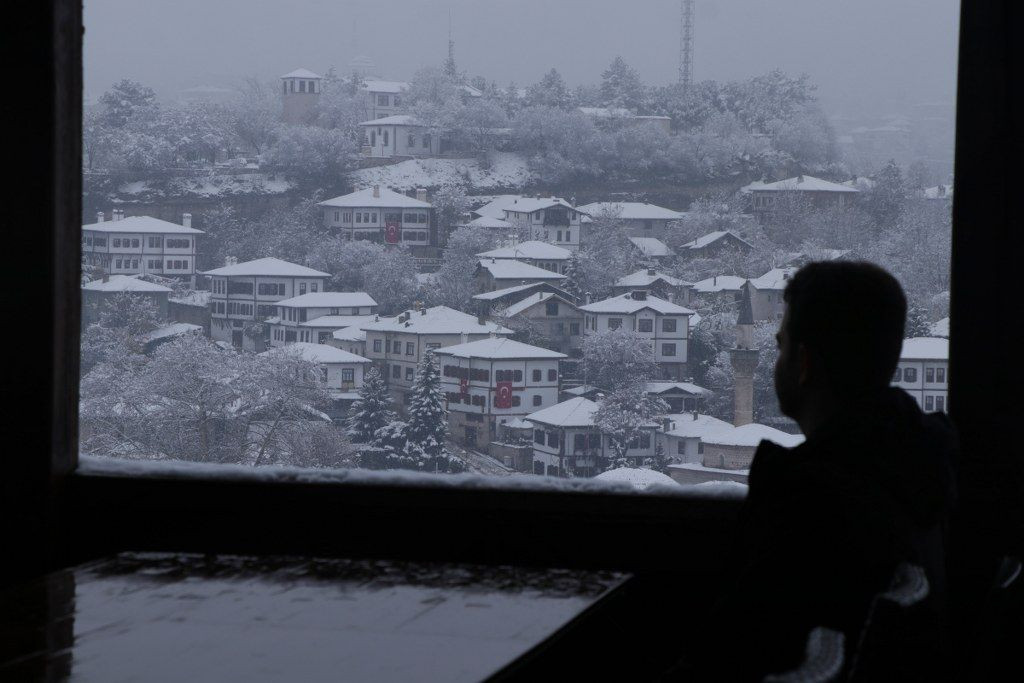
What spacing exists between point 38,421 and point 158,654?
156cm

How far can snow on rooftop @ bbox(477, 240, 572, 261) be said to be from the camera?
318cm

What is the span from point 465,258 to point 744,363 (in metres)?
0.82

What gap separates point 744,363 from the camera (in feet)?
9.91

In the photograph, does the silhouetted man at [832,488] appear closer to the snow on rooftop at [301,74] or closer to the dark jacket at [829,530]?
the dark jacket at [829,530]

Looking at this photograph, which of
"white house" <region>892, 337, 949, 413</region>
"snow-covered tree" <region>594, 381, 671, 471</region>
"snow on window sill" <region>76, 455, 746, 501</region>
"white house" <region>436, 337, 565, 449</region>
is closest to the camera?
"white house" <region>892, 337, 949, 413</region>

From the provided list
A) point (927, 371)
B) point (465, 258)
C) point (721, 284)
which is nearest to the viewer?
point (927, 371)

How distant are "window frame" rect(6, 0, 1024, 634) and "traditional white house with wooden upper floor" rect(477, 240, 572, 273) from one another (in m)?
0.65

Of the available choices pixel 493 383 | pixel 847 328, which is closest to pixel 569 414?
pixel 493 383

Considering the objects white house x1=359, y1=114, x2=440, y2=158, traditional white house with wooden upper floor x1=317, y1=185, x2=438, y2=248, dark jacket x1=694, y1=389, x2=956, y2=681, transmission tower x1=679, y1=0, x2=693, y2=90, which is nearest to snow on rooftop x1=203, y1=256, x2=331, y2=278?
traditional white house with wooden upper floor x1=317, y1=185, x2=438, y2=248

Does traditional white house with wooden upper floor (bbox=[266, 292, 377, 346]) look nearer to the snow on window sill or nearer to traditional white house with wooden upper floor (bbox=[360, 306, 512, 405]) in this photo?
traditional white house with wooden upper floor (bbox=[360, 306, 512, 405])

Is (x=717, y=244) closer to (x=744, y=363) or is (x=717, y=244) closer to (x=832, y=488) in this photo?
(x=744, y=363)

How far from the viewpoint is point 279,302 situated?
334 centimetres

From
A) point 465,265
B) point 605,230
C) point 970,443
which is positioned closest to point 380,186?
point 465,265

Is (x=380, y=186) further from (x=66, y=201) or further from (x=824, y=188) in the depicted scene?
(x=824, y=188)
